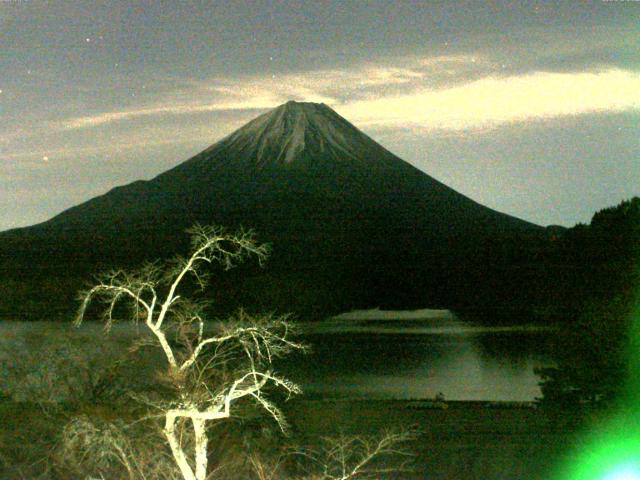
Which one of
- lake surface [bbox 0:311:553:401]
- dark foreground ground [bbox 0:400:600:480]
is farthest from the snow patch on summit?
dark foreground ground [bbox 0:400:600:480]

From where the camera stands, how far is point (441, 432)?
17.4m

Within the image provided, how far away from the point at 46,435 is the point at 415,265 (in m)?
76.6

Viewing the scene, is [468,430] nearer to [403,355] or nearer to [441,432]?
[441,432]

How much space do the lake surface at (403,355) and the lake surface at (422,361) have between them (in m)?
0.03

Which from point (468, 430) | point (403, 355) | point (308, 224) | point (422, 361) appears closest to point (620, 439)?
point (468, 430)

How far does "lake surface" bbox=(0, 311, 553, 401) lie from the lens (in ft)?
65.8

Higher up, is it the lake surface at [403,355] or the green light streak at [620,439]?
the green light streak at [620,439]

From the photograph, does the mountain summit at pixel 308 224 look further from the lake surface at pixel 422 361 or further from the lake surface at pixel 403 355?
the lake surface at pixel 422 361

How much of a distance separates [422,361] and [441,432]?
26384 millimetres

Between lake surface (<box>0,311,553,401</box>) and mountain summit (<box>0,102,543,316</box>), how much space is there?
8614 mm

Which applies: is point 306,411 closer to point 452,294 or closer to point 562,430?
point 562,430

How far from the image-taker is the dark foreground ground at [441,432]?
483 inches

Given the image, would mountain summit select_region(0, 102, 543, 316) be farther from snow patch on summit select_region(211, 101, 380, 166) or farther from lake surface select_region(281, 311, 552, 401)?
lake surface select_region(281, 311, 552, 401)

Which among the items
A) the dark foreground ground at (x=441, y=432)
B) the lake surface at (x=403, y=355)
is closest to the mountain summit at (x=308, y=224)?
the lake surface at (x=403, y=355)
